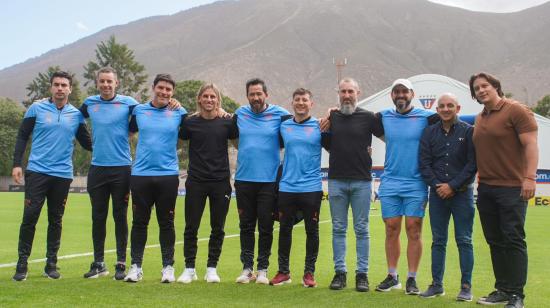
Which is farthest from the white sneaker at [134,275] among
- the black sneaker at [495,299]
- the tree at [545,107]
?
the tree at [545,107]

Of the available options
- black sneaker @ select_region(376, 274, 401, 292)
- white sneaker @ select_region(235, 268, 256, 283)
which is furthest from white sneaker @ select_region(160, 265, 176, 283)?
black sneaker @ select_region(376, 274, 401, 292)

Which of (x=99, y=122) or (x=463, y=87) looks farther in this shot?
(x=463, y=87)

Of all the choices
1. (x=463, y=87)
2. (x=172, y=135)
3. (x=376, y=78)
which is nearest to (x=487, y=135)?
(x=172, y=135)

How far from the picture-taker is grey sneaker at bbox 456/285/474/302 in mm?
6098

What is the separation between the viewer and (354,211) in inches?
266

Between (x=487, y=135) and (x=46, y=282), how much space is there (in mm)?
4694

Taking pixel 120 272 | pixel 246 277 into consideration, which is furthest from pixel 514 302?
pixel 120 272

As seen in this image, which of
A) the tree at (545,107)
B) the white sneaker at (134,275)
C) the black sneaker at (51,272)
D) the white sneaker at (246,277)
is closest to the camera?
the white sneaker at (134,275)

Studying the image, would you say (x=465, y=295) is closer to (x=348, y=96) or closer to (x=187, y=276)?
(x=348, y=96)

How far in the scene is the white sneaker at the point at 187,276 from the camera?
6.76 metres

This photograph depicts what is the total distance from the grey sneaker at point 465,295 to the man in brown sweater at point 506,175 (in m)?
0.14

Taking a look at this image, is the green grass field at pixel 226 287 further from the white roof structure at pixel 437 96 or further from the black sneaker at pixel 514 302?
the white roof structure at pixel 437 96

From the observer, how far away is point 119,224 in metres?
7.25

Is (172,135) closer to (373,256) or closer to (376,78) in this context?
(373,256)
